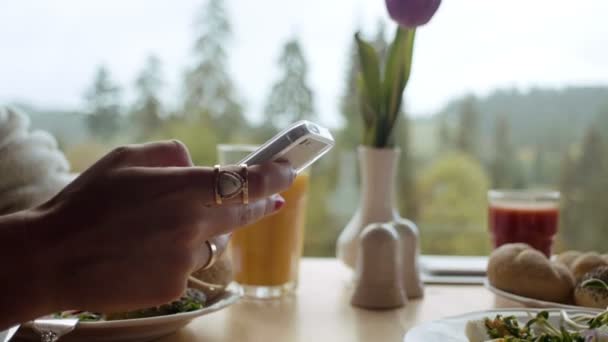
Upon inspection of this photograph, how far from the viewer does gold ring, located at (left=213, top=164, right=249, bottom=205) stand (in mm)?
642

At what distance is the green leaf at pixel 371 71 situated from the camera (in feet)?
4.06

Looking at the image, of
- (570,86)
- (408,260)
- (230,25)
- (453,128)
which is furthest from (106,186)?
(570,86)

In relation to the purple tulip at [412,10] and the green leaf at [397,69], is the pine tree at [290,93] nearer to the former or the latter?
the green leaf at [397,69]

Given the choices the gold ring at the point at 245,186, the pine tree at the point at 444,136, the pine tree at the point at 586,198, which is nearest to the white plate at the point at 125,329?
the gold ring at the point at 245,186

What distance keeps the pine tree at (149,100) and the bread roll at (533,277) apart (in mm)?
1656

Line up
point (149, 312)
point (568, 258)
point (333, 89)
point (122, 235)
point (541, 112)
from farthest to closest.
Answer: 1. point (541, 112)
2. point (333, 89)
3. point (568, 258)
4. point (149, 312)
5. point (122, 235)

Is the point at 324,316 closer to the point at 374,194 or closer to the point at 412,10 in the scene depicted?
the point at 374,194

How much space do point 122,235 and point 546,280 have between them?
66cm

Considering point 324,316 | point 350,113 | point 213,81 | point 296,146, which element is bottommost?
point 324,316

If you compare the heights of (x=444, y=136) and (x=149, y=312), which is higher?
(x=444, y=136)

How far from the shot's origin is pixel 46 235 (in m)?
0.60

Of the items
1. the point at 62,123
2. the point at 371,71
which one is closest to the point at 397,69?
the point at 371,71

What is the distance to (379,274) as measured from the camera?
1127 mm

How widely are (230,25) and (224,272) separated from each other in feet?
5.00
